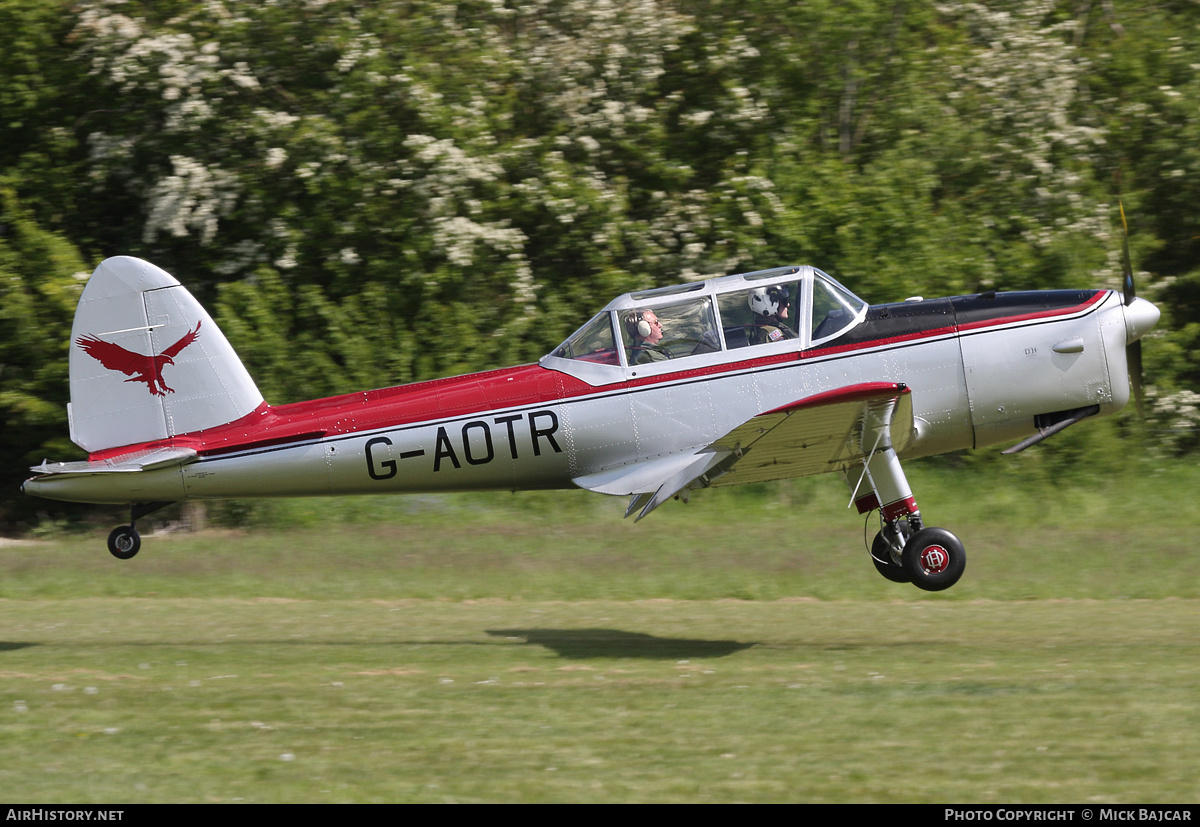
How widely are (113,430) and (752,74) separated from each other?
11.1m

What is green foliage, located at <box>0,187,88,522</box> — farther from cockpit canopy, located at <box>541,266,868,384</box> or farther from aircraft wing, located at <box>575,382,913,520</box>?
aircraft wing, located at <box>575,382,913,520</box>

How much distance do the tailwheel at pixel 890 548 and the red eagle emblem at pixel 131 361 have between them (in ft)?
17.5

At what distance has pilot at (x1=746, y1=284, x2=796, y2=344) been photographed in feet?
26.4

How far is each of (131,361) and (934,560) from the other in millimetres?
5899

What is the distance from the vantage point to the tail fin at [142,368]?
8.35m

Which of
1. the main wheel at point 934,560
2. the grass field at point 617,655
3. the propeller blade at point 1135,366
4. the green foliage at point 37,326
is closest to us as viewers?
the grass field at point 617,655

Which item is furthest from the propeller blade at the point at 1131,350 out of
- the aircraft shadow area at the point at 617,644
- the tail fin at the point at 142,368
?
the tail fin at the point at 142,368

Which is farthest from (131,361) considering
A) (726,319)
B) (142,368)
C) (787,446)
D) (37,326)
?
(37,326)

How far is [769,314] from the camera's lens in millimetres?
8078

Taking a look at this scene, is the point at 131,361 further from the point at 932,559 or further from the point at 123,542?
the point at 932,559

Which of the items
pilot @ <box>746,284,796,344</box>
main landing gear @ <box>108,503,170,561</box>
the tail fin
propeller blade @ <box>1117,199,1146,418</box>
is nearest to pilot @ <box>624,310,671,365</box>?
pilot @ <box>746,284,796,344</box>

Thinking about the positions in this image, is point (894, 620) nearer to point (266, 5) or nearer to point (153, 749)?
point (153, 749)

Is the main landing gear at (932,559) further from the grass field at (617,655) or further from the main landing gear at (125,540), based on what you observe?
the main landing gear at (125,540)

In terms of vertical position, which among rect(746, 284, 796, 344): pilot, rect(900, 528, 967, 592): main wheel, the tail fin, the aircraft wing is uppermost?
the tail fin
